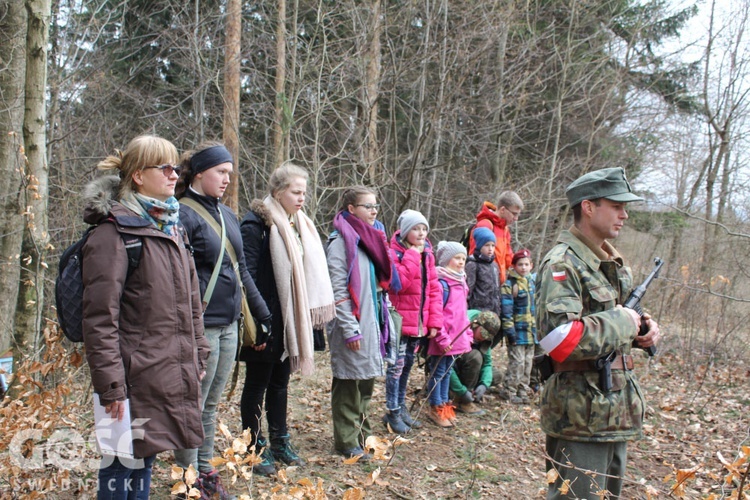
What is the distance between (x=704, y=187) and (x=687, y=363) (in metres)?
8.56

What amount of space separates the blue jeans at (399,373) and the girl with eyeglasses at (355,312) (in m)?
0.61

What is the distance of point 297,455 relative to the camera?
4.52 m

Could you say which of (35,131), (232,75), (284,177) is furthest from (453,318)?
(232,75)

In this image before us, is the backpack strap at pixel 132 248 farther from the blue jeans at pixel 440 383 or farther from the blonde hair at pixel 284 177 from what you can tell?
the blue jeans at pixel 440 383

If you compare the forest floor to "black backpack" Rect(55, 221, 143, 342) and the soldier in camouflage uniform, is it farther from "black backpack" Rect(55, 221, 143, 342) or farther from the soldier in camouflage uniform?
"black backpack" Rect(55, 221, 143, 342)

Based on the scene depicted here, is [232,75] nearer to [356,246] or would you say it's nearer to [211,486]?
[356,246]

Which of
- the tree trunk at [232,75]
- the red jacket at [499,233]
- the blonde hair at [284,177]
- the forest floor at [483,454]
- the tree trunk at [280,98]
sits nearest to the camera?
the forest floor at [483,454]

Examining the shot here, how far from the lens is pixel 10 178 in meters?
4.93

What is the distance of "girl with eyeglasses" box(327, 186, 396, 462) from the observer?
4.54 meters

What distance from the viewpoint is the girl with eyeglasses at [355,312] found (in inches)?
179

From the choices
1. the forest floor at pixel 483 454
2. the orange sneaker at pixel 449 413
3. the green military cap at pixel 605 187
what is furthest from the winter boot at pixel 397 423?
the green military cap at pixel 605 187

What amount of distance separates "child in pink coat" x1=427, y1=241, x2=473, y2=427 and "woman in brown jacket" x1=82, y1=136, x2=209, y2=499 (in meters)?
3.22

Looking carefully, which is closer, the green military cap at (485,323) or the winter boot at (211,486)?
the winter boot at (211,486)

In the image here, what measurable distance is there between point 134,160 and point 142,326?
0.82 m
